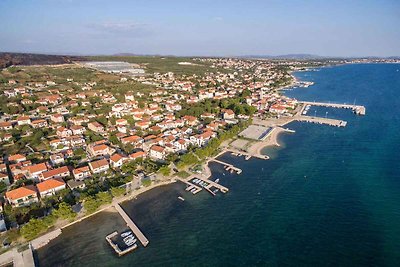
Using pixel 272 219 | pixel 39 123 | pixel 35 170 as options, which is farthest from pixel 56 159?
pixel 272 219

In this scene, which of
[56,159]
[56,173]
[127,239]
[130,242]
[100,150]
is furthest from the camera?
[100,150]

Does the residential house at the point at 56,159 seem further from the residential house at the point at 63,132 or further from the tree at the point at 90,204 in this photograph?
the tree at the point at 90,204

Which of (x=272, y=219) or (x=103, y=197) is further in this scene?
(x=103, y=197)

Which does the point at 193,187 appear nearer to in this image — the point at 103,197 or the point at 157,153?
the point at 157,153

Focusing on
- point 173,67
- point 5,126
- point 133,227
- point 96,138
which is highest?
point 173,67

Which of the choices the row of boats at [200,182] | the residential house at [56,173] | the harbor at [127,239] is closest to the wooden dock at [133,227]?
the harbor at [127,239]

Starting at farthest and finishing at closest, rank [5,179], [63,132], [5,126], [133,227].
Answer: [5,126] → [63,132] → [5,179] → [133,227]

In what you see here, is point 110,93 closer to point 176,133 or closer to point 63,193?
point 176,133
